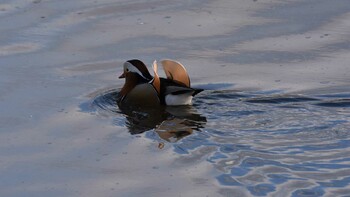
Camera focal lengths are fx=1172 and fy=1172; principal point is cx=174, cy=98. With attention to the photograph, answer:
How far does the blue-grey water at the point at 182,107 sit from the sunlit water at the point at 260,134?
0.05 ft

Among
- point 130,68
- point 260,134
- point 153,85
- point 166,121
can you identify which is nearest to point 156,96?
point 153,85

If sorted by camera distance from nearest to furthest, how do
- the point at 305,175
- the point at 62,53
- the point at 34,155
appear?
the point at 305,175 < the point at 34,155 < the point at 62,53

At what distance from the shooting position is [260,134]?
941 centimetres

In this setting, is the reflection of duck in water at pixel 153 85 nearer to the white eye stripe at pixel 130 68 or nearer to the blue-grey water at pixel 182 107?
the white eye stripe at pixel 130 68

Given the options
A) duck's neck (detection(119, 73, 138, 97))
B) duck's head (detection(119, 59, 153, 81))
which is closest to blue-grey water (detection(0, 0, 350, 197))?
duck's neck (detection(119, 73, 138, 97))

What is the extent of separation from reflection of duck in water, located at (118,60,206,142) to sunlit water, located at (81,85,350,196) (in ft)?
0.06

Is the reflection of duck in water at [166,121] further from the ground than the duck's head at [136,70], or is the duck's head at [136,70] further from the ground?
the duck's head at [136,70]

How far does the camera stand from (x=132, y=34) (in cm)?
1253

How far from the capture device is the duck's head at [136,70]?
1091 cm

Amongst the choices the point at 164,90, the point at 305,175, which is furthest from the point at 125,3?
the point at 305,175

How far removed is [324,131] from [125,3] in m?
4.78

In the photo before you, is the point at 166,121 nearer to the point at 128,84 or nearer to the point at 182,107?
the point at 182,107

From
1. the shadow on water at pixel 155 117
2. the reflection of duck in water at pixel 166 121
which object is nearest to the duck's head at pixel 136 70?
the shadow on water at pixel 155 117

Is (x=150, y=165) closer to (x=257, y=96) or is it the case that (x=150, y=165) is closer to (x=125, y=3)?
(x=257, y=96)
